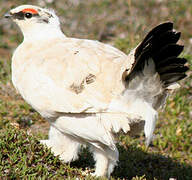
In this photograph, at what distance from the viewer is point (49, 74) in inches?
148

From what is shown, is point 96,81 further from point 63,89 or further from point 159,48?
point 159,48

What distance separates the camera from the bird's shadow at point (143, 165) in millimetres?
4688

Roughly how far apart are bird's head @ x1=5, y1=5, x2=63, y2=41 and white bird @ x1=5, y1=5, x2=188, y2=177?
0.57 metres

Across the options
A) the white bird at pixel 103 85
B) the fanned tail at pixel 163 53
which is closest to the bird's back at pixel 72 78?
the white bird at pixel 103 85

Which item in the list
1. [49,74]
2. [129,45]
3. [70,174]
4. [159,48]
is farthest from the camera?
[129,45]

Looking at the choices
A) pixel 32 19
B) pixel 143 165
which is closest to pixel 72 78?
pixel 32 19

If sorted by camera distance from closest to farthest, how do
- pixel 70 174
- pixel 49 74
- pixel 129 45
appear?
pixel 49 74
pixel 70 174
pixel 129 45

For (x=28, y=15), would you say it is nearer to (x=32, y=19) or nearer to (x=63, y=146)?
(x=32, y=19)

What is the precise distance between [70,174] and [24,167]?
52 centimetres

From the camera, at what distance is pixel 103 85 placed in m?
3.65

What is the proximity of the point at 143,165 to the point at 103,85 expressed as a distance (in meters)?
1.84

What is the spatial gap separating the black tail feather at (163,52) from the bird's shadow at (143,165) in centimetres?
149

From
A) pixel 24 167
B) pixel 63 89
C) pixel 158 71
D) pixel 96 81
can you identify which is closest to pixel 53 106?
pixel 63 89

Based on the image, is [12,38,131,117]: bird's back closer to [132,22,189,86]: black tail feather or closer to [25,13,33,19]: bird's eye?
[132,22,189,86]: black tail feather
